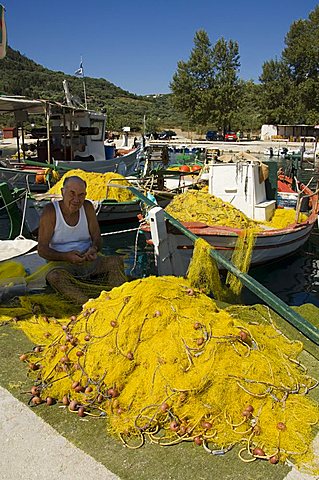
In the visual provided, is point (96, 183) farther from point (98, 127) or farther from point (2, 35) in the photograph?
point (2, 35)

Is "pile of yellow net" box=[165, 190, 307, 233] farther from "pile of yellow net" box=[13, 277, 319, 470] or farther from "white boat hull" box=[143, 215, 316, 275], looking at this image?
"pile of yellow net" box=[13, 277, 319, 470]

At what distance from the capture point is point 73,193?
180 inches

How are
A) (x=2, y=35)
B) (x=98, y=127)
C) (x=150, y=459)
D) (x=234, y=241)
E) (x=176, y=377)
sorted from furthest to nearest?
(x=98, y=127), (x=234, y=241), (x=2, y=35), (x=176, y=377), (x=150, y=459)

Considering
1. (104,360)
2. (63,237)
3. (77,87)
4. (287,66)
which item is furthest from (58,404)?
(77,87)

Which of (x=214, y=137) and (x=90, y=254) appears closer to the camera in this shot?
(x=90, y=254)

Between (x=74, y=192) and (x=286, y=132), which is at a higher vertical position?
(x=74, y=192)

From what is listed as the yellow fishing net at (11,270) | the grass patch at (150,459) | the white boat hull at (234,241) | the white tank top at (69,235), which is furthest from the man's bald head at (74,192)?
the white boat hull at (234,241)

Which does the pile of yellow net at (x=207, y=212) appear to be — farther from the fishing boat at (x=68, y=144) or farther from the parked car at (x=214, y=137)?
the parked car at (x=214, y=137)

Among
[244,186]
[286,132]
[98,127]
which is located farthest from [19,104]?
[286,132]

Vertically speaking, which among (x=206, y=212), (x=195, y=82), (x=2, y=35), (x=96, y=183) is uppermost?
(x=195, y=82)

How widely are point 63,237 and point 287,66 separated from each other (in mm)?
65837

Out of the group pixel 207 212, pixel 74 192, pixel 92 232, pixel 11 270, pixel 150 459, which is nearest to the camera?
pixel 150 459

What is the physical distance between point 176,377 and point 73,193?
7.73 feet

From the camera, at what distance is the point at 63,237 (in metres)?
4.84
